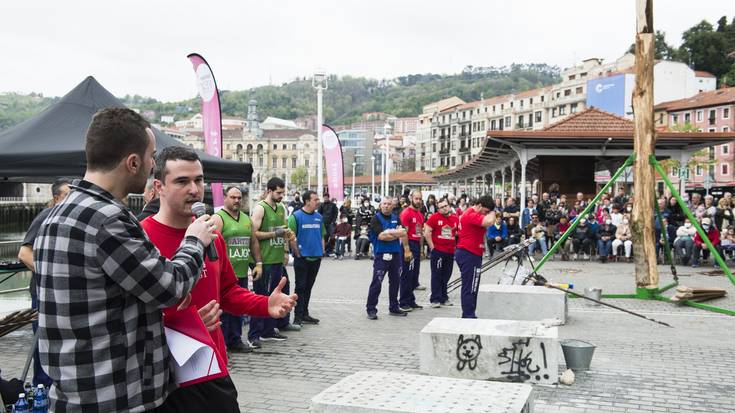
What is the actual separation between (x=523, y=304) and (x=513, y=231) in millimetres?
10831

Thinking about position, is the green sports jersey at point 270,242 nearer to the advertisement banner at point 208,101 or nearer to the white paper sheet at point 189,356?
the white paper sheet at point 189,356

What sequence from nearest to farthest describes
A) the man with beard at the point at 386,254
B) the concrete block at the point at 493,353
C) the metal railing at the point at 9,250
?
1. the concrete block at the point at 493,353
2. the man with beard at the point at 386,254
3. the metal railing at the point at 9,250

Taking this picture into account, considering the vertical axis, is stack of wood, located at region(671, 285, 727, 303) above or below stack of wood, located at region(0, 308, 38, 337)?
below

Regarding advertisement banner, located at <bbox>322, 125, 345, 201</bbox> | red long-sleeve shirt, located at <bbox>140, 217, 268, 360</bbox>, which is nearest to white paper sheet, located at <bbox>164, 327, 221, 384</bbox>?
red long-sleeve shirt, located at <bbox>140, 217, 268, 360</bbox>

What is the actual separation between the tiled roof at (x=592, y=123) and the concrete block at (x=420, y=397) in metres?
19.0

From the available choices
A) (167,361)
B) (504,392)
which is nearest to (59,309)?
(167,361)

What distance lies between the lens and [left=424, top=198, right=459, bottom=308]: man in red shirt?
10.7 metres

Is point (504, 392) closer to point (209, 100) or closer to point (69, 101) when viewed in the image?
point (69, 101)

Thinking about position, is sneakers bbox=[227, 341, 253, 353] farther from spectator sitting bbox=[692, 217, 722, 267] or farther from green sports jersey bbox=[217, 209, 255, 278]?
spectator sitting bbox=[692, 217, 722, 267]

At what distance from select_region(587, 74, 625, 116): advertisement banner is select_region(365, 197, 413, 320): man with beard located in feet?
220

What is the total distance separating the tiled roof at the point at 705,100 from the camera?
66844mm

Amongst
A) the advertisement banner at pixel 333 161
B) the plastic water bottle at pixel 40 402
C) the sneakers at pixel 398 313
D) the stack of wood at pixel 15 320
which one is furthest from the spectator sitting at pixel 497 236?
the plastic water bottle at pixel 40 402

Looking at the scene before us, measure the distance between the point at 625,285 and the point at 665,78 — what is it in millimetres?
72254

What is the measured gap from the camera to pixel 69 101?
341 inches
